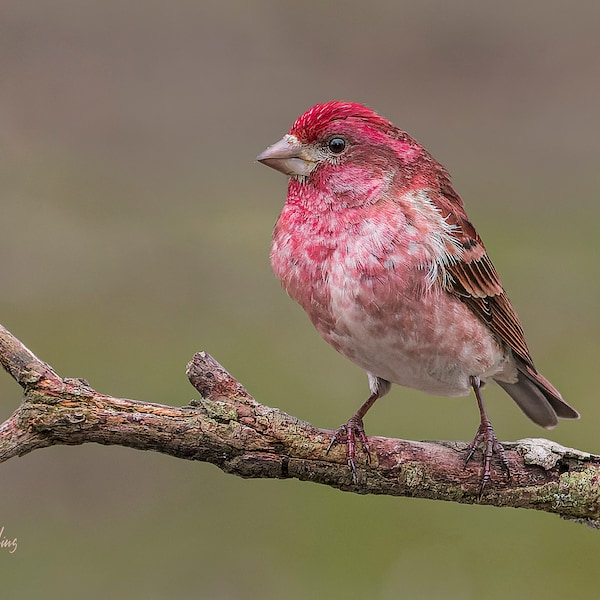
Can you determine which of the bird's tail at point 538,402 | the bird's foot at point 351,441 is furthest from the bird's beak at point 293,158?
the bird's tail at point 538,402

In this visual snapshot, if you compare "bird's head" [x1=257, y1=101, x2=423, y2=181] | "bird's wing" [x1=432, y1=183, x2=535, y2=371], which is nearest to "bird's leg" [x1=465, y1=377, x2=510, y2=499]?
"bird's wing" [x1=432, y1=183, x2=535, y2=371]

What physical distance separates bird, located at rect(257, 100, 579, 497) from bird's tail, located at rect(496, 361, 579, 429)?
54 cm

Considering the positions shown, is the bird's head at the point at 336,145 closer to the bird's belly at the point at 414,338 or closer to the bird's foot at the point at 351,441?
the bird's belly at the point at 414,338

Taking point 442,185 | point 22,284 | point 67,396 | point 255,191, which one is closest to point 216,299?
point 22,284

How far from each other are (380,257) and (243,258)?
6.64 meters

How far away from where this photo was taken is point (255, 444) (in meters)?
4.62

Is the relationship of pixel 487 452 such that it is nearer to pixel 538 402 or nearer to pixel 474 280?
pixel 474 280

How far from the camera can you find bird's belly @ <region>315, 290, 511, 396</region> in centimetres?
502

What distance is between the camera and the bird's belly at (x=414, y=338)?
502 cm

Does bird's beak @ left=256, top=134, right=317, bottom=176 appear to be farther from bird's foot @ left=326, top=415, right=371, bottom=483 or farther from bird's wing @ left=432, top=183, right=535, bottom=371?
bird's foot @ left=326, top=415, right=371, bottom=483

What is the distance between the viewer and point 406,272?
5.02m

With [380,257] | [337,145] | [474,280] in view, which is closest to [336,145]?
[337,145]

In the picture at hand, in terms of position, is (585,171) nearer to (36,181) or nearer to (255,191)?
(255,191)

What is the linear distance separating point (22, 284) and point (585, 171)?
25.3 feet
